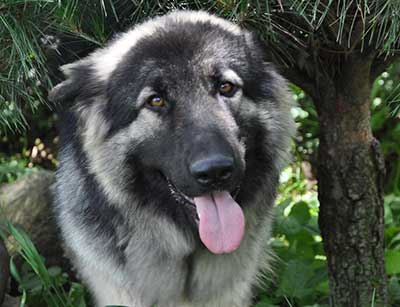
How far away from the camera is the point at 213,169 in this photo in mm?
2742

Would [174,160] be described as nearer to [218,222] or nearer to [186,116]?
[186,116]

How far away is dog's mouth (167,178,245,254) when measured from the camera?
2.96 metres

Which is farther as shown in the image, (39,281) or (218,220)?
(39,281)

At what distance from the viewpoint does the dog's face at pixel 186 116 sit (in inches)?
113

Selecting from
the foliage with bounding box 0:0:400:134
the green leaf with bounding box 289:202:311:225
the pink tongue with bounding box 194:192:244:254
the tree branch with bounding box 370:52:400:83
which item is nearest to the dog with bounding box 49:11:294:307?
the pink tongue with bounding box 194:192:244:254

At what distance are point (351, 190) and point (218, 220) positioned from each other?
2.98ft

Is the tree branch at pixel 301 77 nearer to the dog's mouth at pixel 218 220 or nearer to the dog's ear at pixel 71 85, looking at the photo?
the dog's mouth at pixel 218 220

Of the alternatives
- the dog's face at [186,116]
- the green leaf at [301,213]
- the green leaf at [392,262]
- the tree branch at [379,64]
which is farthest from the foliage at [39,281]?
the tree branch at [379,64]

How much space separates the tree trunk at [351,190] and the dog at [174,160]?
0.32 meters

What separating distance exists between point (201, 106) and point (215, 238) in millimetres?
562

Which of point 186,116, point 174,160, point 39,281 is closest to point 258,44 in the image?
point 186,116

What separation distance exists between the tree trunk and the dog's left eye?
64 cm

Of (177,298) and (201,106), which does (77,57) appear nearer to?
(201,106)

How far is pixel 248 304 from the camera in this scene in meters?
3.57
